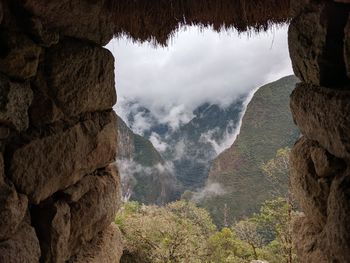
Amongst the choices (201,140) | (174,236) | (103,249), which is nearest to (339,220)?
(103,249)

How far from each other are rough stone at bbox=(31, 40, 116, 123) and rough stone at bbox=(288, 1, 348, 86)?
1294 millimetres

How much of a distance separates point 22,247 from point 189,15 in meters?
1.82

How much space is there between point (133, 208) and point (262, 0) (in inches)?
537

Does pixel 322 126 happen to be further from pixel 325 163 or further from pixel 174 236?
pixel 174 236

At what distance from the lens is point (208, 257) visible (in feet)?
45.0

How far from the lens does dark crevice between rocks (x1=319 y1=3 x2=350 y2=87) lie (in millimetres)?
1537

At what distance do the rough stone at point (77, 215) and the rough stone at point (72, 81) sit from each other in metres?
0.50

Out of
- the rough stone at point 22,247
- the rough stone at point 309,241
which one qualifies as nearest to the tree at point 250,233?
the rough stone at point 309,241

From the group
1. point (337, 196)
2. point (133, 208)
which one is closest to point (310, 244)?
point (337, 196)

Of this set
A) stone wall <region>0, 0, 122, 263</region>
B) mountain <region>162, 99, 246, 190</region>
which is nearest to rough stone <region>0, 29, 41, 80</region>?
stone wall <region>0, 0, 122, 263</region>

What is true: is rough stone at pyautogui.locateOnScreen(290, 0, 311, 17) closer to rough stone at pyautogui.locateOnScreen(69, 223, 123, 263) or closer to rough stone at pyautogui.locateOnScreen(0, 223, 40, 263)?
rough stone at pyautogui.locateOnScreen(0, 223, 40, 263)

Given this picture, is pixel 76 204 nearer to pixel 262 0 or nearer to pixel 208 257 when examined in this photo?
pixel 262 0

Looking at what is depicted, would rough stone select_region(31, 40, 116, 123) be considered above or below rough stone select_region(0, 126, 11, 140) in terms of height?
above

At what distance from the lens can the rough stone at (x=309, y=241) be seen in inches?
68.7
